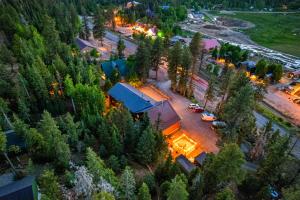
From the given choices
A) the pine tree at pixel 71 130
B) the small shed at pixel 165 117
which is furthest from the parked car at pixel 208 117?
the pine tree at pixel 71 130

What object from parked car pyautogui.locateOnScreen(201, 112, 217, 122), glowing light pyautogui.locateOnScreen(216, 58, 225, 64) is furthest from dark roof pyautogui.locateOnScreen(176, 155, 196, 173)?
glowing light pyautogui.locateOnScreen(216, 58, 225, 64)

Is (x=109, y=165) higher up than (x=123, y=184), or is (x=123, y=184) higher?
(x=123, y=184)

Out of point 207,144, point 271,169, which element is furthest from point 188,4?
point 271,169

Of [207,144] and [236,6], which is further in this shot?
[236,6]

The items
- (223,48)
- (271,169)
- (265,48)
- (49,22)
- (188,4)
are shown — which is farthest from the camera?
(188,4)

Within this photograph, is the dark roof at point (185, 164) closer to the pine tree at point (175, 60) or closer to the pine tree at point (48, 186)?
the pine tree at point (48, 186)

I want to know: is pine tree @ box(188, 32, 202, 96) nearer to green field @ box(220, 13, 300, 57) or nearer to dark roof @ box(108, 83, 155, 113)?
dark roof @ box(108, 83, 155, 113)

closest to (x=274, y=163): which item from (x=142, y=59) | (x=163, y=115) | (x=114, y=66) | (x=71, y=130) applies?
(x=163, y=115)

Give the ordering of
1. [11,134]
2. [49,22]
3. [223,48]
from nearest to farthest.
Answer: [11,134] → [49,22] → [223,48]

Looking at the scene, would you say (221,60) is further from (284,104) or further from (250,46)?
(250,46)

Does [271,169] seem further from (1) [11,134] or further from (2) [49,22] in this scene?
(2) [49,22]
